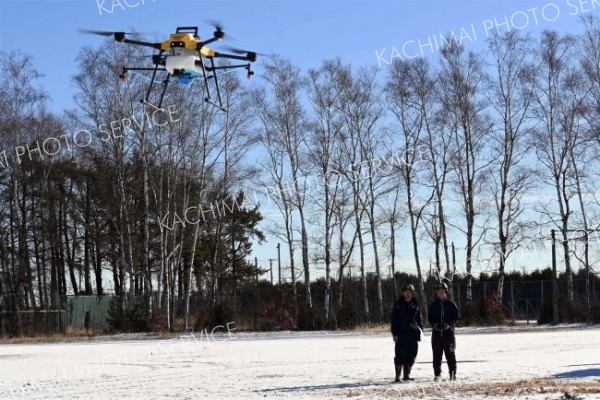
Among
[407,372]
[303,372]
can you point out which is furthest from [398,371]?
[303,372]

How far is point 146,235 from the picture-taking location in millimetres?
45156

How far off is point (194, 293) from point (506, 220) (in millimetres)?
18812

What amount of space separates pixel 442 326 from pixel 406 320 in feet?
2.21

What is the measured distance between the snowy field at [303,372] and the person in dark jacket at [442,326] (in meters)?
0.59

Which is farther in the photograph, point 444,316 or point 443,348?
point 444,316

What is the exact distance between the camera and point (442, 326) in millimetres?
17625

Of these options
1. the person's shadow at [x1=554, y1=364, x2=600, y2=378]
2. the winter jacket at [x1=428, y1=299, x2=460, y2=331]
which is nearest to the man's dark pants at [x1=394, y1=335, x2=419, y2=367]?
the winter jacket at [x1=428, y1=299, x2=460, y2=331]

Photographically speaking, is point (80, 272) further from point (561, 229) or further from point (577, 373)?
point (577, 373)

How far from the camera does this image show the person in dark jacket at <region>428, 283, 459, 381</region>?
57.3 feet

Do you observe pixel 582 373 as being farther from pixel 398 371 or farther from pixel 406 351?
pixel 398 371

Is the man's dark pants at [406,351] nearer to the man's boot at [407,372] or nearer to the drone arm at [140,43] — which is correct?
the man's boot at [407,372]

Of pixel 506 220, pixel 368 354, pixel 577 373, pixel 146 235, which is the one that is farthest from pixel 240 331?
pixel 577 373

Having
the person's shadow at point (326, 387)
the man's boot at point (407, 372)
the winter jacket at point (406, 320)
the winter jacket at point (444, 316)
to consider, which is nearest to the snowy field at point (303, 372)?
the person's shadow at point (326, 387)

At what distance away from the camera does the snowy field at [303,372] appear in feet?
50.6
